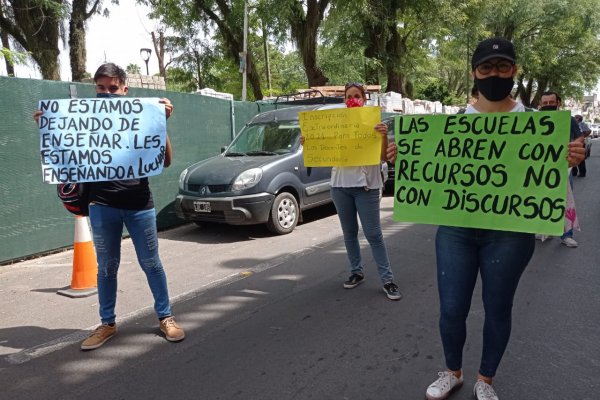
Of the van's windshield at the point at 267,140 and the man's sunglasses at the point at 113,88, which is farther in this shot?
the van's windshield at the point at 267,140

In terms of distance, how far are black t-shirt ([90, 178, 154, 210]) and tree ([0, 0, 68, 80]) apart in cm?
1481

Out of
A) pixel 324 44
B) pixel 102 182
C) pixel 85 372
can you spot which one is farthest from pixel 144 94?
pixel 324 44

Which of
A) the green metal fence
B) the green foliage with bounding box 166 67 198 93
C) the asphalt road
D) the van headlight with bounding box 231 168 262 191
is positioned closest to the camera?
the asphalt road

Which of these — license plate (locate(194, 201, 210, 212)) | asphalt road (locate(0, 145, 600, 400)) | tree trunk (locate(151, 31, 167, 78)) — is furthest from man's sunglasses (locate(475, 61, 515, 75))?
tree trunk (locate(151, 31, 167, 78))

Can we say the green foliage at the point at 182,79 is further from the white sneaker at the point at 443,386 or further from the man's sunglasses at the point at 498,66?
the white sneaker at the point at 443,386

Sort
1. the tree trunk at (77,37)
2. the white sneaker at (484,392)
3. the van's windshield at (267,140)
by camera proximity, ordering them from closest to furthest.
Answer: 1. the white sneaker at (484,392)
2. the van's windshield at (267,140)
3. the tree trunk at (77,37)

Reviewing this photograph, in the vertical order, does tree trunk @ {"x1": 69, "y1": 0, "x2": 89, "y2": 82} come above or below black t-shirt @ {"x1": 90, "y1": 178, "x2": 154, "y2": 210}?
above

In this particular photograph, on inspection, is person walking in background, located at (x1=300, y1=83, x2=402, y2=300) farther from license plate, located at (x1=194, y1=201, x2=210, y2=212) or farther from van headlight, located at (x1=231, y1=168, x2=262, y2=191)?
license plate, located at (x1=194, y1=201, x2=210, y2=212)

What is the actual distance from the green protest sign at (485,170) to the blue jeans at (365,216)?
1348mm

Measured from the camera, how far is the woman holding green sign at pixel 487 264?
7.91ft

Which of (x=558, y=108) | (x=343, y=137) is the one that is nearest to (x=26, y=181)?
(x=343, y=137)

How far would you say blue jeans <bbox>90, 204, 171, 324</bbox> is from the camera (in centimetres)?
337

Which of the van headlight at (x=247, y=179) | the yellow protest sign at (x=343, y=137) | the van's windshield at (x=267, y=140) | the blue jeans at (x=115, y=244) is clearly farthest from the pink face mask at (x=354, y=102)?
the van's windshield at (x=267, y=140)

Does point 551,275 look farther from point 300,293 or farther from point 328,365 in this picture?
point 328,365
